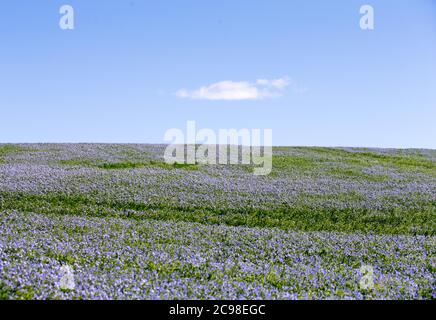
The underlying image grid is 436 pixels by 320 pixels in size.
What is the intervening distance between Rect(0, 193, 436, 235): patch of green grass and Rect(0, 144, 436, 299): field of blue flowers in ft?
0.29

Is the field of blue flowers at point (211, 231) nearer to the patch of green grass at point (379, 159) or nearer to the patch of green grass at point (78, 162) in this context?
the patch of green grass at point (78, 162)

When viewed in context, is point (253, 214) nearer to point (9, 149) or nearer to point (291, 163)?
point (291, 163)

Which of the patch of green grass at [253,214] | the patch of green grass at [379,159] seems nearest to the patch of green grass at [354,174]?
the patch of green grass at [379,159]

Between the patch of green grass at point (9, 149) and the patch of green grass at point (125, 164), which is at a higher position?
the patch of green grass at point (9, 149)

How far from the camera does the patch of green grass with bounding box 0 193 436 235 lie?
69.4 ft

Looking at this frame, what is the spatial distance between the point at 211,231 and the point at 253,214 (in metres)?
4.98

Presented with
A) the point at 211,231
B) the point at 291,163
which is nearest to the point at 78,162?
the point at 291,163

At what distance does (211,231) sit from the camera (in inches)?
706

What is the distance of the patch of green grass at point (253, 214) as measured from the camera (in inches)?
832

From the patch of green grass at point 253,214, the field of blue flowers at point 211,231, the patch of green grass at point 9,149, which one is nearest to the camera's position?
the field of blue flowers at point 211,231

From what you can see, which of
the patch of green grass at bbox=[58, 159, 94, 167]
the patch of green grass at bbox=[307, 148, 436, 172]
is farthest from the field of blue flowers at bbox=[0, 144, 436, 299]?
the patch of green grass at bbox=[307, 148, 436, 172]

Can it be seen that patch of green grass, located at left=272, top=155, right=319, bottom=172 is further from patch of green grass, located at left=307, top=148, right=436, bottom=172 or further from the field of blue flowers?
patch of green grass, located at left=307, top=148, right=436, bottom=172

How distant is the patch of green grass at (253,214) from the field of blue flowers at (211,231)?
89 mm
